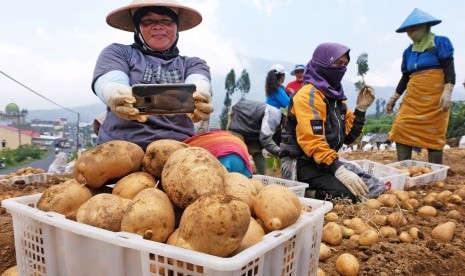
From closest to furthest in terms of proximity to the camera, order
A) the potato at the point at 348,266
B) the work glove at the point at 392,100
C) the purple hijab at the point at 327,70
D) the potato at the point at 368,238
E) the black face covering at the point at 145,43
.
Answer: the potato at the point at 348,266 < the potato at the point at 368,238 < the black face covering at the point at 145,43 < the purple hijab at the point at 327,70 < the work glove at the point at 392,100

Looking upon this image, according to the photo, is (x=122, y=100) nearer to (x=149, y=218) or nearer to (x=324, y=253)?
(x=149, y=218)

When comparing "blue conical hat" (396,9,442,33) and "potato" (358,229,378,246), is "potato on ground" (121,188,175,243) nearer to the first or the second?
"potato" (358,229,378,246)

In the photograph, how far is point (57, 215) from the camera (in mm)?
1329

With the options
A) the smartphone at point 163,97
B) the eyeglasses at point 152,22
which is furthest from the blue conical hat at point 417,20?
the smartphone at point 163,97

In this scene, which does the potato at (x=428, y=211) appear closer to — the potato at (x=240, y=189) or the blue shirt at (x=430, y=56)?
the potato at (x=240, y=189)

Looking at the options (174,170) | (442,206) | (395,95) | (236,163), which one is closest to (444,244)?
(442,206)

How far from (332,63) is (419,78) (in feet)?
6.76

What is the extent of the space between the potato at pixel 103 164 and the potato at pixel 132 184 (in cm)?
5

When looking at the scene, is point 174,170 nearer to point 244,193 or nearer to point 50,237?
point 244,193

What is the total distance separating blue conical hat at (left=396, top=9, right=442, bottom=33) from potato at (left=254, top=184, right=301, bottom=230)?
4.04 metres

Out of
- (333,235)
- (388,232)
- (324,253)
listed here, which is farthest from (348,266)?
(388,232)

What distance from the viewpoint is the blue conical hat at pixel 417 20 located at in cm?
456

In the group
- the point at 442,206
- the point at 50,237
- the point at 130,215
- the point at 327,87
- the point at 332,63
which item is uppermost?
the point at 332,63

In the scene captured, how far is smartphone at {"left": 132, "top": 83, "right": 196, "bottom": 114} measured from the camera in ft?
5.93
